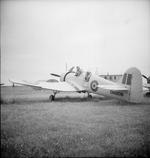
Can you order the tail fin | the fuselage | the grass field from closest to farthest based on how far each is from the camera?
the grass field → the tail fin → the fuselage

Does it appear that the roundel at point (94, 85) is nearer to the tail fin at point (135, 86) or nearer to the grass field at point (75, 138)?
the tail fin at point (135, 86)

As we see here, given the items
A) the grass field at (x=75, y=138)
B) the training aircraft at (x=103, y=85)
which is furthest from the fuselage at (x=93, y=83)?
the grass field at (x=75, y=138)

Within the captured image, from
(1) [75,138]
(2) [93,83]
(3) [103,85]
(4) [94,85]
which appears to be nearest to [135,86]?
(3) [103,85]

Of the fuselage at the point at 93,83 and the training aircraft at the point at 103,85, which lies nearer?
the training aircraft at the point at 103,85

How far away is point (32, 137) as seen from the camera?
11.2ft

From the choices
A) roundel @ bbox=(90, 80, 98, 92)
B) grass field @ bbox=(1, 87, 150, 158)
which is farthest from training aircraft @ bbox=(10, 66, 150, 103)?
grass field @ bbox=(1, 87, 150, 158)

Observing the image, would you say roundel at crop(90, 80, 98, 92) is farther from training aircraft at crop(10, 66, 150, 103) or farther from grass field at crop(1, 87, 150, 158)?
grass field at crop(1, 87, 150, 158)

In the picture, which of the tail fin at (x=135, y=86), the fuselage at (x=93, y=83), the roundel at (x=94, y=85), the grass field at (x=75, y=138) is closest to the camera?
the grass field at (x=75, y=138)

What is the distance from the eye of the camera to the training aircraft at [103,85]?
717 cm

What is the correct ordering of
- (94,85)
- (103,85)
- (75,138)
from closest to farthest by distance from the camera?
(75,138)
(103,85)
(94,85)

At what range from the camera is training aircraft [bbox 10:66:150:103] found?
7170 millimetres

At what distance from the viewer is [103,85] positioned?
822 cm

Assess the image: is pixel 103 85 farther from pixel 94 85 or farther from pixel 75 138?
pixel 75 138

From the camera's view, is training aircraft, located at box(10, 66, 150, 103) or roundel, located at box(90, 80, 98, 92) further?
roundel, located at box(90, 80, 98, 92)
